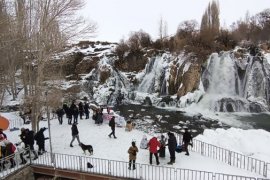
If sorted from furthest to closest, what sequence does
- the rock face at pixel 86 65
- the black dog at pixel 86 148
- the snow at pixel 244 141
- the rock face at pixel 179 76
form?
the rock face at pixel 86 65 < the rock face at pixel 179 76 < the snow at pixel 244 141 < the black dog at pixel 86 148

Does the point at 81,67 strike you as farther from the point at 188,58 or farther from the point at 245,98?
the point at 245,98

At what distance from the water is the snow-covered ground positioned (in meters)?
5.40

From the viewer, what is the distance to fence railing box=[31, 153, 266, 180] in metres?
12.0

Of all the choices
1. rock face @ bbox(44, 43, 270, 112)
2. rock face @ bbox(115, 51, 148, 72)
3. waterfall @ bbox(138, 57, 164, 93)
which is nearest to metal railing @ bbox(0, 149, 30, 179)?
rock face @ bbox(44, 43, 270, 112)

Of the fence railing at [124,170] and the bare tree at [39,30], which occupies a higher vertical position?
the bare tree at [39,30]

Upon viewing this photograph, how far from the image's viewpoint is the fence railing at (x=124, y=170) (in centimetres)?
1198

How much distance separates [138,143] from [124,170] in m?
3.81

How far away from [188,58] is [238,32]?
376 inches

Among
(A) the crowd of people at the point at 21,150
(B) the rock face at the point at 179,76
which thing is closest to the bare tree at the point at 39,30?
(A) the crowd of people at the point at 21,150

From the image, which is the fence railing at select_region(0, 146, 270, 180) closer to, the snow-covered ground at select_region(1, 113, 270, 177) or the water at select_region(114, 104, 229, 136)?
the snow-covered ground at select_region(1, 113, 270, 177)

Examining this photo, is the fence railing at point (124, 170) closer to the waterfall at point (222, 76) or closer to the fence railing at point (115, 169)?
the fence railing at point (115, 169)

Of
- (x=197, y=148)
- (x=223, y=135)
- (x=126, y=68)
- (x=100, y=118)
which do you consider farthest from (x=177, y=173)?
(x=126, y=68)

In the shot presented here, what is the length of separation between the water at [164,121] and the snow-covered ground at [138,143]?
540 centimetres

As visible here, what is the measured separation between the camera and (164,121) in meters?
28.3
